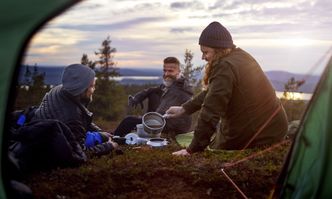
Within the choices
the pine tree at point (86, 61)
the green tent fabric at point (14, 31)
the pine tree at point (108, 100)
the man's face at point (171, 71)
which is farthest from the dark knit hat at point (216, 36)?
the pine tree at point (108, 100)

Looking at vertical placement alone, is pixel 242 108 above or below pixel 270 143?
above

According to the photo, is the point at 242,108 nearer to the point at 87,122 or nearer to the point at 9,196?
the point at 87,122

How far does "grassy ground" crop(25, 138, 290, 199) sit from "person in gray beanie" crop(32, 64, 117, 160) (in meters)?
0.43

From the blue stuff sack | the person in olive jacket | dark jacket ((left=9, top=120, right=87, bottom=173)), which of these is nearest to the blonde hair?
the person in olive jacket

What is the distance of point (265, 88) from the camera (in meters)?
3.72

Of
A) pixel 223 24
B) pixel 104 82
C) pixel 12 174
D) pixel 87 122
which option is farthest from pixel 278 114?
pixel 104 82

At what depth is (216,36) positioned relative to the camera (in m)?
3.67

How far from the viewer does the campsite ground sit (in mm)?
2797

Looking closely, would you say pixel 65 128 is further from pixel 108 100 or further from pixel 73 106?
pixel 108 100

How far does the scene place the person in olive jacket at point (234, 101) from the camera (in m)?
3.58

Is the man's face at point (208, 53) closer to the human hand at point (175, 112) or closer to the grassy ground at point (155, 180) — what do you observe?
the human hand at point (175, 112)

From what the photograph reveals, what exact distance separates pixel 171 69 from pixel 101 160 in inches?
100.0

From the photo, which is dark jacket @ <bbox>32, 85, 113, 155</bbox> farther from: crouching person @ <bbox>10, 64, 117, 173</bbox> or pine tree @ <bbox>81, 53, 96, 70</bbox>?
pine tree @ <bbox>81, 53, 96, 70</bbox>

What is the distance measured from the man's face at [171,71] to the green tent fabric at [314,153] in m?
2.97
